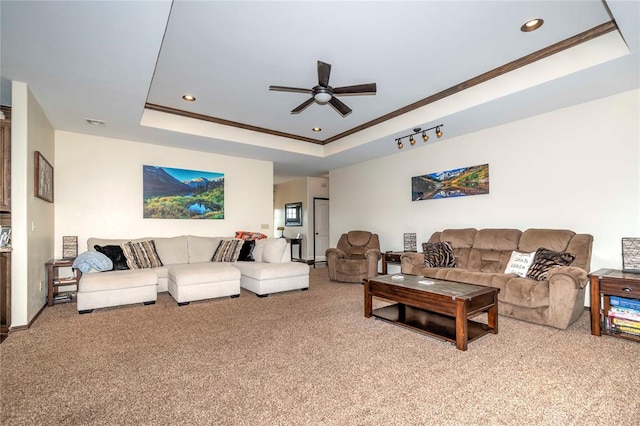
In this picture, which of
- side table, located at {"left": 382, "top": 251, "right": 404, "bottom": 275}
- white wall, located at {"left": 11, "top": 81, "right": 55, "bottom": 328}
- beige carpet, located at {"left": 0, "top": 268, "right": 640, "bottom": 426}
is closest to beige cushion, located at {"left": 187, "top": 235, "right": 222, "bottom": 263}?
beige carpet, located at {"left": 0, "top": 268, "right": 640, "bottom": 426}

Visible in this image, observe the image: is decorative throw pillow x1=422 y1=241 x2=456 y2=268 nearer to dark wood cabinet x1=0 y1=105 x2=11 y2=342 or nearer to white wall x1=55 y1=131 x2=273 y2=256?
white wall x1=55 y1=131 x2=273 y2=256

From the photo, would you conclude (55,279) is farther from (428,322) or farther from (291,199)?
(291,199)

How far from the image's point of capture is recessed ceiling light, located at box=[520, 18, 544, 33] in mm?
2754

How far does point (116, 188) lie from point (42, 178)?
142 cm

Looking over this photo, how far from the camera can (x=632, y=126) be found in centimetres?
367

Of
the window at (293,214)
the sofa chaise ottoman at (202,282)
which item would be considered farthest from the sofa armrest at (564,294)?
the window at (293,214)

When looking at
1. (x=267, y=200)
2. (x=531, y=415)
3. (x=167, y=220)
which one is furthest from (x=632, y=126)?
(x=167, y=220)

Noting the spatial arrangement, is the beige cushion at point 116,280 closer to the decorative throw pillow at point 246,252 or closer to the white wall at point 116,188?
the white wall at point 116,188

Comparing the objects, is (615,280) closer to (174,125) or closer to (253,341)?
(253,341)

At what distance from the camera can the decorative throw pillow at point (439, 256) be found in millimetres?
4633

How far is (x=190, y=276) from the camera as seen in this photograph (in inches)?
172

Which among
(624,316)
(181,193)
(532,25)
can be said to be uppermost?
(532,25)

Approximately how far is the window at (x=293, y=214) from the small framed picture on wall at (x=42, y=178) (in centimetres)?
625

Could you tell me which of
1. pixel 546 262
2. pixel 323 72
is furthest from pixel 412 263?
pixel 323 72
